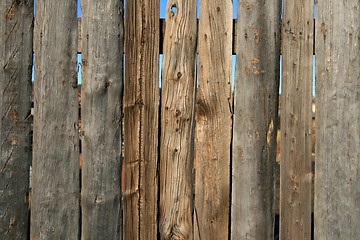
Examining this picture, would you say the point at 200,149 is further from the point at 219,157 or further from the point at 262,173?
the point at 262,173

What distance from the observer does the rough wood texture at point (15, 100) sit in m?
2.78

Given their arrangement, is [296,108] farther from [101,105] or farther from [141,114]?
[101,105]

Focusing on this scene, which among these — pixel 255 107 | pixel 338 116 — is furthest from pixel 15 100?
pixel 338 116

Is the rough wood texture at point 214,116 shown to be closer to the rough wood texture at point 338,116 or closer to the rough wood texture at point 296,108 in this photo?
the rough wood texture at point 296,108

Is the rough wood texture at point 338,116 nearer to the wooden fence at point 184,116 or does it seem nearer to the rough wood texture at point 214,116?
the wooden fence at point 184,116

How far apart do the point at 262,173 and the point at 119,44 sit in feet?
3.69

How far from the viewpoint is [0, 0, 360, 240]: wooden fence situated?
107 inches

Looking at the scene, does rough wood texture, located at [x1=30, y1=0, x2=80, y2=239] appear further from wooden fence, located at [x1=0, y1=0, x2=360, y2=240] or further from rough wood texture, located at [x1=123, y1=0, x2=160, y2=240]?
rough wood texture, located at [x1=123, y1=0, x2=160, y2=240]

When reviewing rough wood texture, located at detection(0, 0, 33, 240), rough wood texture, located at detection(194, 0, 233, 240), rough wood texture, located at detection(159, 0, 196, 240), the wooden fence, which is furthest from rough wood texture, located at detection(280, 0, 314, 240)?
rough wood texture, located at detection(0, 0, 33, 240)

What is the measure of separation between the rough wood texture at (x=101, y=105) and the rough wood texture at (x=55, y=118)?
72mm

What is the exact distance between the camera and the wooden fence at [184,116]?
272cm

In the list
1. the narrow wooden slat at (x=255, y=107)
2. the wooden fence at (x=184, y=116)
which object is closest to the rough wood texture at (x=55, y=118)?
the wooden fence at (x=184, y=116)

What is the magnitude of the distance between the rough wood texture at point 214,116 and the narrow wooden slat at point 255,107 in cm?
6

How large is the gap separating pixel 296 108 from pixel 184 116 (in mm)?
653
